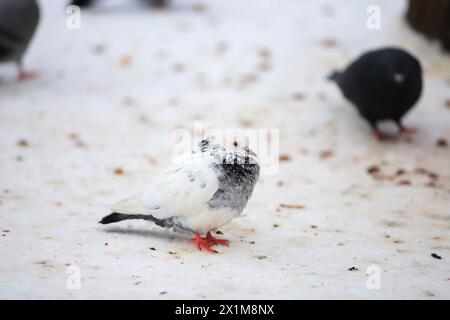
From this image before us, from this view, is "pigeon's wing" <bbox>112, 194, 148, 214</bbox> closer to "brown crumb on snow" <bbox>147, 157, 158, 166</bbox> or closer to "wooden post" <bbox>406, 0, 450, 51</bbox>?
"brown crumb on snow" <bbox>147, 157, 158, 166</bbox>

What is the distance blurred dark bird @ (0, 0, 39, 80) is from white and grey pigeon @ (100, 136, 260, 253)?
13.1 feet

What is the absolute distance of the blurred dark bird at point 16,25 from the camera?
A: 686 centimetres

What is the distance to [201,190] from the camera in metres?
3.44

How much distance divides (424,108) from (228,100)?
6.73 ft

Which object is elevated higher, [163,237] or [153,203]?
[153,203]

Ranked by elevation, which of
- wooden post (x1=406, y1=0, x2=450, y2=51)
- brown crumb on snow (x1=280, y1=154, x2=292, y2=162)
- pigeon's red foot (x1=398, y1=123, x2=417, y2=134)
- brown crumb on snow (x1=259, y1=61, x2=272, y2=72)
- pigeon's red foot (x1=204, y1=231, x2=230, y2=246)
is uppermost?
wooden post (x1=406, y1=0, x2=450, y2=51)

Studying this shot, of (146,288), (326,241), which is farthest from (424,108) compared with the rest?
(146,288)

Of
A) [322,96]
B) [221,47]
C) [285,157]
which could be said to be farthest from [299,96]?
[221,47]

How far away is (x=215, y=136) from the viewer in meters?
3.63

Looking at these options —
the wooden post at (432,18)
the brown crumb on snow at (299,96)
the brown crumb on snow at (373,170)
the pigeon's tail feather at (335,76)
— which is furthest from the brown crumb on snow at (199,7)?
the brown crumb on snow at (373,170)

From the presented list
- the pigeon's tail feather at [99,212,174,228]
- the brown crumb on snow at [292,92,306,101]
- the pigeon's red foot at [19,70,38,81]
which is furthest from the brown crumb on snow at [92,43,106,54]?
the pigeon's tail feather at [99,212,174,228]

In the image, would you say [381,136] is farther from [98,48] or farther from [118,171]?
[98,48]

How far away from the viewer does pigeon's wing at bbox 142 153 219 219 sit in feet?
11.3
